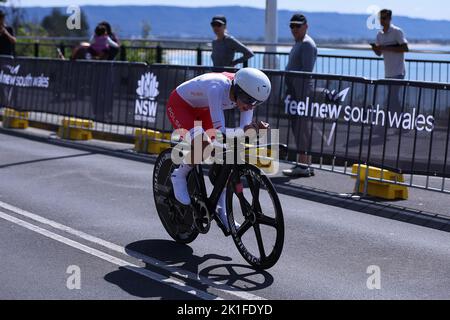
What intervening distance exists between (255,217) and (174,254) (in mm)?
1009

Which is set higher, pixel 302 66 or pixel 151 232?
pixel 302 66

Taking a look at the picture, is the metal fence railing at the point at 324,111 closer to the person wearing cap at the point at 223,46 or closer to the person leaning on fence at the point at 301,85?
the person leaning on fence at the point at 301,85

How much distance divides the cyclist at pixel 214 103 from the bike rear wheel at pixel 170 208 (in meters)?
0.24

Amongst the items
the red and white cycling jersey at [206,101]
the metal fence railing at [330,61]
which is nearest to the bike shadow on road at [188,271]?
the red and white cycling jersey at [206,101]

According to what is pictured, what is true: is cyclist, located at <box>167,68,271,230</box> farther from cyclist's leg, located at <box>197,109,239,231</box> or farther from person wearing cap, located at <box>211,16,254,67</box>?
person wearing cap, located at <box>211,16,254,67</box>

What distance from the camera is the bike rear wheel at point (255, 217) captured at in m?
6.91

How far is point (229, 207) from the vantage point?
7414 mm

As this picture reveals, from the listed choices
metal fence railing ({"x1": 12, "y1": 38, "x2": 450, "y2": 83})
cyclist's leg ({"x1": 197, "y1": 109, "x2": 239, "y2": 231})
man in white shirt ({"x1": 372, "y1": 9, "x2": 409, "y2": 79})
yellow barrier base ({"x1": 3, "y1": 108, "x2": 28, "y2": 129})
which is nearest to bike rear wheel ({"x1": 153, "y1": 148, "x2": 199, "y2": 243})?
cyclist's leg ({"x1": 197, "y1": 109, "x2": 239, "y2": 231})

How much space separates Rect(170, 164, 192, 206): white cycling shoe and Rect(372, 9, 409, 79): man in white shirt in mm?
7066

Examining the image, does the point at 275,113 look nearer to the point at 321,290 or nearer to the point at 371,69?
the point at 371,69

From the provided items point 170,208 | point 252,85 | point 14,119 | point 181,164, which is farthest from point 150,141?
point 252,85
